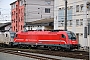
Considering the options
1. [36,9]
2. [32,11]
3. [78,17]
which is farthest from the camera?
[36,9]

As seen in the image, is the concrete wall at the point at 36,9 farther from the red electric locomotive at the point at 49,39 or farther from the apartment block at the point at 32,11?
the red electric locomotive at the point at 49,39

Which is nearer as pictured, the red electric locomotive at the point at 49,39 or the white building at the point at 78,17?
the red electric locomotive at the point at 49,39

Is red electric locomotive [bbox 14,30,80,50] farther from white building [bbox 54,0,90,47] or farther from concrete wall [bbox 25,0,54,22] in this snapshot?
concrete wall [bbox 25,0,54,22]

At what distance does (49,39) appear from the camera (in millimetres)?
37906

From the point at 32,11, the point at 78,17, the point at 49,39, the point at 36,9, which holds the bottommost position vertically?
the point at 49,39

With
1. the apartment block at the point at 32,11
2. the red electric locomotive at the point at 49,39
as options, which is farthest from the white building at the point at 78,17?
the apartment block at the point at 32,11

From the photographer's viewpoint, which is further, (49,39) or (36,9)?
(36,9)

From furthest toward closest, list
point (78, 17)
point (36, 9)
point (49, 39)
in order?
point (36, 9) < point (78, 17) < point (49, 39)

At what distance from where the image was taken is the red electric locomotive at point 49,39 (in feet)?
115

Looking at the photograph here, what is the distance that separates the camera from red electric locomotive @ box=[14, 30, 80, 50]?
3494 centimetres

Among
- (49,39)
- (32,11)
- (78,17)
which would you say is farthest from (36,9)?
(49,39)

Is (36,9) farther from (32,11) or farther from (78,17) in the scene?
(78,17)

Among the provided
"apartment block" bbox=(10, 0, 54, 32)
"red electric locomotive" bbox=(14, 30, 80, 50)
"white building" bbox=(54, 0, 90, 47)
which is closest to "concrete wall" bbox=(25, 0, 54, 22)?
"apartment block" bbox=(10, 0, 54, 32)

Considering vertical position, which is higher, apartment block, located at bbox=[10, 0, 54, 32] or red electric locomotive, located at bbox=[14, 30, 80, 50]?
apartment block, located at bbox=[10, 0, 54, 32]
